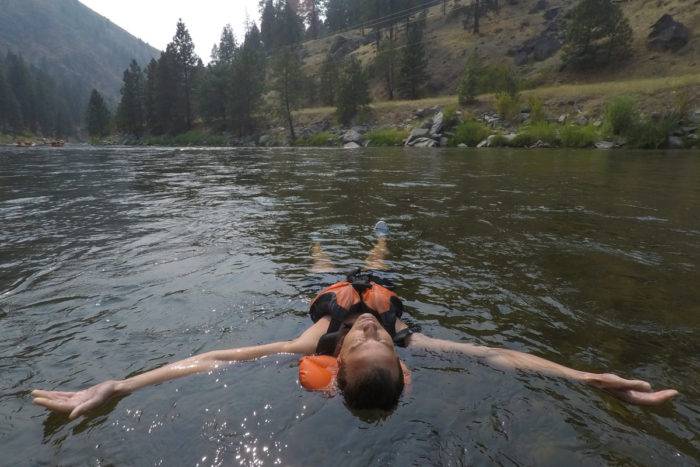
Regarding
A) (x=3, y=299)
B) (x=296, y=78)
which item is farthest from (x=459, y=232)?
(x=296, y=78)

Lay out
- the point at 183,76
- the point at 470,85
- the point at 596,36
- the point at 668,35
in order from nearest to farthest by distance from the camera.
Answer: the point at 470,85
the point at 668,35
the point at 596,36
the point at 183,76

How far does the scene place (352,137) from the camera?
41250mm

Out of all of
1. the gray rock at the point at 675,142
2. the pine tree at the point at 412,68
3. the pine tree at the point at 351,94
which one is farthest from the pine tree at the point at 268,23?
the gray rock at the point at 675,142

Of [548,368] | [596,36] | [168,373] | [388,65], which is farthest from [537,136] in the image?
[388,65]

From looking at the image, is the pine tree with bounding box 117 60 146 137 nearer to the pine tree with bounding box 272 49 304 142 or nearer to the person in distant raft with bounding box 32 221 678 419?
the pine tree with bounding box 272 49 304 142

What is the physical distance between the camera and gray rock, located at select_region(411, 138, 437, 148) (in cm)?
3435

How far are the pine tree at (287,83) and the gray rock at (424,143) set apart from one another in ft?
66.1

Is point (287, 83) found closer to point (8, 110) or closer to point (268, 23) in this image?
point (268, 23)

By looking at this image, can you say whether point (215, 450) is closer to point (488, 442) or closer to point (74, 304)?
point (488, 442)

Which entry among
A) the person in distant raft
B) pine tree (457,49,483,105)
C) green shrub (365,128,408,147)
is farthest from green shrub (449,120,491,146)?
the person in distant raft

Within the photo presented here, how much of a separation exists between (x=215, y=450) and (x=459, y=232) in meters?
6.02

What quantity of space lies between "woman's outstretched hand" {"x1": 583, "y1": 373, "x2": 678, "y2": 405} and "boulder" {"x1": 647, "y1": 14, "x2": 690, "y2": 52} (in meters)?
50.8

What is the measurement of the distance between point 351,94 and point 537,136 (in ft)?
75.9

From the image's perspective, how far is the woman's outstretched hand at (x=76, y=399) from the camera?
304cm
